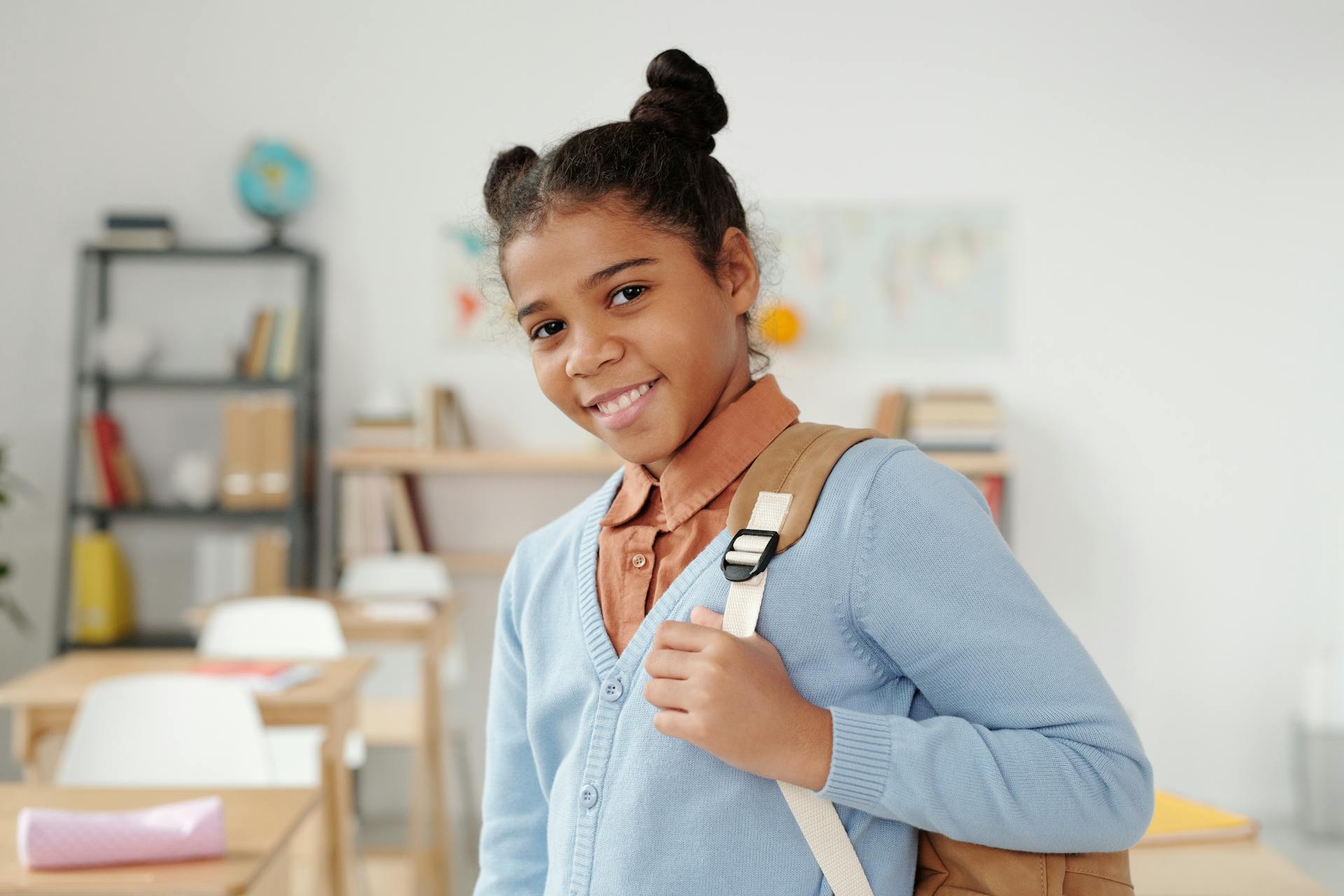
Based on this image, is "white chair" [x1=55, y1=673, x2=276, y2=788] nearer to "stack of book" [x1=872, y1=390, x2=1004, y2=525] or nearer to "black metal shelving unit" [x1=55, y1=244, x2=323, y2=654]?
"black metal shelving unit" [x1=55, y1=244, x2=323, y2=654]

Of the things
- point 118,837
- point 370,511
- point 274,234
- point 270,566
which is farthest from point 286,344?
point 118,837

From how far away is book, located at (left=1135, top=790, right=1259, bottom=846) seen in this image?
1331 millimetres

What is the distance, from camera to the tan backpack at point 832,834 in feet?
2.51

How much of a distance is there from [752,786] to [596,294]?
36 cm

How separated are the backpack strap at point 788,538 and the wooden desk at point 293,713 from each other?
1.79 m

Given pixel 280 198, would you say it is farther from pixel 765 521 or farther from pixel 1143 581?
pixel 765 521

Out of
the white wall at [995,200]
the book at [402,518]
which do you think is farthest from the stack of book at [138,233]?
the book at [402,518]

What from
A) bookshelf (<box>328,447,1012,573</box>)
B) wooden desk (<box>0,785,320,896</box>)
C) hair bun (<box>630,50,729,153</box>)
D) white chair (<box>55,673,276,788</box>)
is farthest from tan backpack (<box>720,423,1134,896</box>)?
bookshelf (<box>328,447,1012,573</box>)

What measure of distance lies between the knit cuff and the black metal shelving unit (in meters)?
3.50

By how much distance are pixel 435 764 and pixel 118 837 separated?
2101 mm

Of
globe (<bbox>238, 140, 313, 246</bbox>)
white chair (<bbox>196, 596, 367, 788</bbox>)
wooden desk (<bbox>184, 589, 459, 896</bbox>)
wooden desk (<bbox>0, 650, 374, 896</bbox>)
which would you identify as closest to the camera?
wooden desk (<bbox>0, 650, 374, 896</bbox>)

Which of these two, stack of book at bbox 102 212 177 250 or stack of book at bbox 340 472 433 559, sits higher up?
stack of book at bbox 102 212 177 250

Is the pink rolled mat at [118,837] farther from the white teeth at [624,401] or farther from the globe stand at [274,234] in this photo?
the globe stand at [274,234]

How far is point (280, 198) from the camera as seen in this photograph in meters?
4.15
